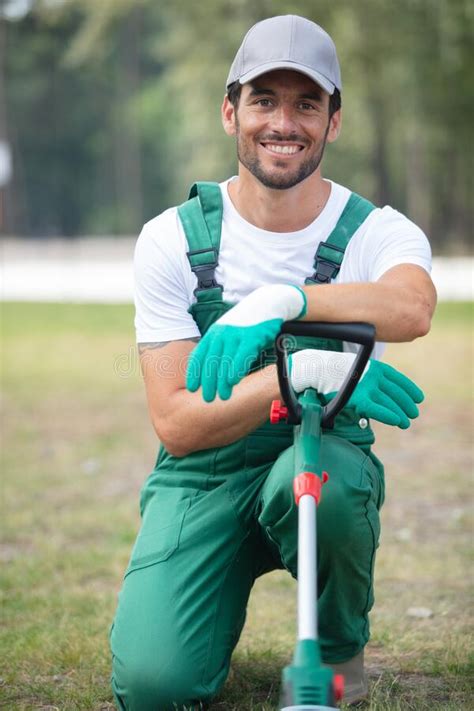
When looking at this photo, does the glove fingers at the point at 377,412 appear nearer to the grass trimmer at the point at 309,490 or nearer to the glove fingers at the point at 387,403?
the glove fingers at the point at 387,403

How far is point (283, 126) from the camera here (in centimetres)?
325

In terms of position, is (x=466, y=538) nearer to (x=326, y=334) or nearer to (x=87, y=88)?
(x=326, y=334)

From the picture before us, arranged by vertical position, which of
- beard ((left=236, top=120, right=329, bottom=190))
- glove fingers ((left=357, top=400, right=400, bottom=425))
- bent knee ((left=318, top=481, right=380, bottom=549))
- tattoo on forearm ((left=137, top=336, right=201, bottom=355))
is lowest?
bent knee ((left=318, top=481, right=380, bottom=549))

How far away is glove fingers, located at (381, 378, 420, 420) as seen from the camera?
9.82ft

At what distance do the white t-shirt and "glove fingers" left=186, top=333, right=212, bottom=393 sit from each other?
1.87 ft

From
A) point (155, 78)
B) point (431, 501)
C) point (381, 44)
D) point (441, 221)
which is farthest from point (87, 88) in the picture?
point (431, 501)

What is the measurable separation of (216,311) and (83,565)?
6.41ft

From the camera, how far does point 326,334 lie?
8.99ft

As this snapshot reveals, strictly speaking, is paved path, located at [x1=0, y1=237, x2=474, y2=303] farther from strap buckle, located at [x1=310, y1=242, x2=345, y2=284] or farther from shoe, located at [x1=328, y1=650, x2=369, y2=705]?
shoe, located at [x1=328, y1=650, x2=369, y2=705]

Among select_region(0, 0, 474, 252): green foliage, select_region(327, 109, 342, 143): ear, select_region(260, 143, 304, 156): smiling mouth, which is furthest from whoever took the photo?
select_region(0, 0, 474, 252): green foliage

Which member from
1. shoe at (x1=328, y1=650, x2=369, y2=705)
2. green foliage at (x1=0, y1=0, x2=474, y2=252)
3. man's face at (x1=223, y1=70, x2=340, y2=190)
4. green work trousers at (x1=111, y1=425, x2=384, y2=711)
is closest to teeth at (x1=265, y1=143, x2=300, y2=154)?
man's face at (x1=223, y1=70, x2=340, y2=190)

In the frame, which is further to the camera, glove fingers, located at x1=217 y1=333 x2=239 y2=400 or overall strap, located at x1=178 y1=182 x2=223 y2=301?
overall strap, located at x1=178 y1=182 x2=223 y2=301

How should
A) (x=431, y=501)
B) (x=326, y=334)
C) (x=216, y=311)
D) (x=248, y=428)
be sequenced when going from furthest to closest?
(x=431, y=501) → (x=216, y=311) → (x=248, y=428) → (x=326, y=334)

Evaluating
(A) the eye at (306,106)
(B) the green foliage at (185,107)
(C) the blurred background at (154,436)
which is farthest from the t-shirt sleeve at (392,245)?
(B) the green foliage at (185,107)
